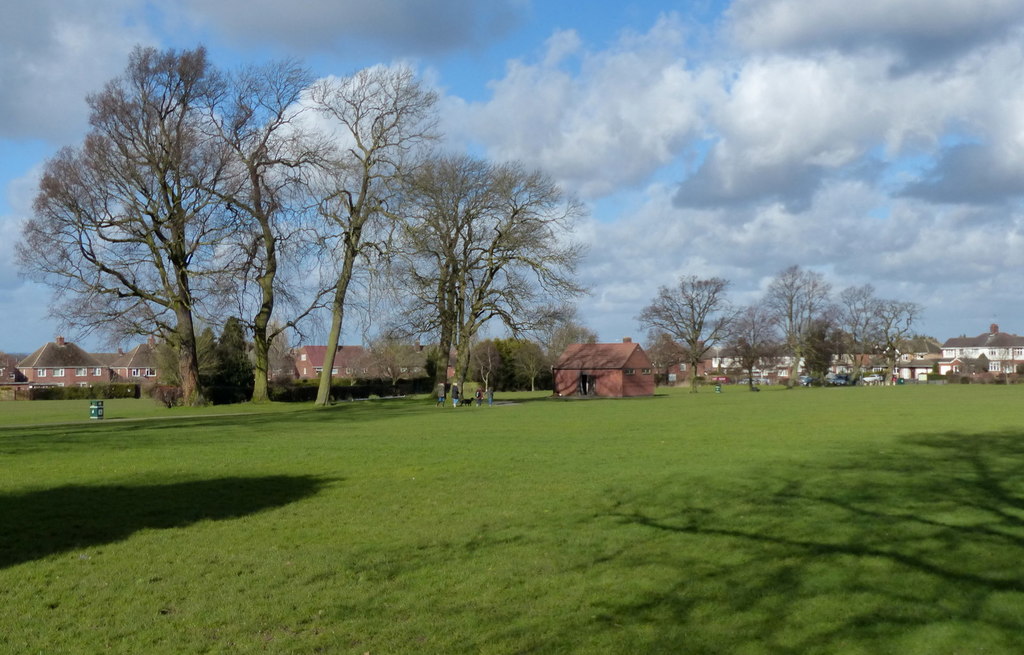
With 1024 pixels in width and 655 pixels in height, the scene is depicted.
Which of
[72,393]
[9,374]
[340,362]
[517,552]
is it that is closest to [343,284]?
[517,552]

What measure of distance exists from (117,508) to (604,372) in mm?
67522

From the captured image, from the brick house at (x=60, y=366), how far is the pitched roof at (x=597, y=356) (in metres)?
83.3

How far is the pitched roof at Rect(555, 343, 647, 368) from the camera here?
79.0 meters

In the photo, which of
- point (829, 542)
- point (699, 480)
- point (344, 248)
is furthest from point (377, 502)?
point (344, 248)

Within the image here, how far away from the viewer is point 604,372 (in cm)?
7881

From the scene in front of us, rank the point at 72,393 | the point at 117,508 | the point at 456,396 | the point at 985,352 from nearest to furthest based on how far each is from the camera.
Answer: the point at 117,508 < the point at 456,396 < the point at 72,393 < the point at 985,352

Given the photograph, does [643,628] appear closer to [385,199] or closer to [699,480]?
[699,480]

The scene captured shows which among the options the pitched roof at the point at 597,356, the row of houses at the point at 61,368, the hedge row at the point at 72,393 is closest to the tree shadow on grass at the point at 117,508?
the pitched roof at the point at 597,356

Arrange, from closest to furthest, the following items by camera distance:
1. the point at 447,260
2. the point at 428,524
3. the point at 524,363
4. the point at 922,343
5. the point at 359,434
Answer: the point at 428,524
the point at 359,434
the point at 447,260
the point at 524,363
the point at 922,343

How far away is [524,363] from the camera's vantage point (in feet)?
328

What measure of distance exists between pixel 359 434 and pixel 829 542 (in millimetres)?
19427

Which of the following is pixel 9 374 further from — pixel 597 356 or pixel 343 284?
pixel 343 284

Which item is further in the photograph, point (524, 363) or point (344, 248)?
point (524, 363)

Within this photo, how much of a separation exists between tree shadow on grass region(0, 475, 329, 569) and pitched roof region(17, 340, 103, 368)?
434 feet
